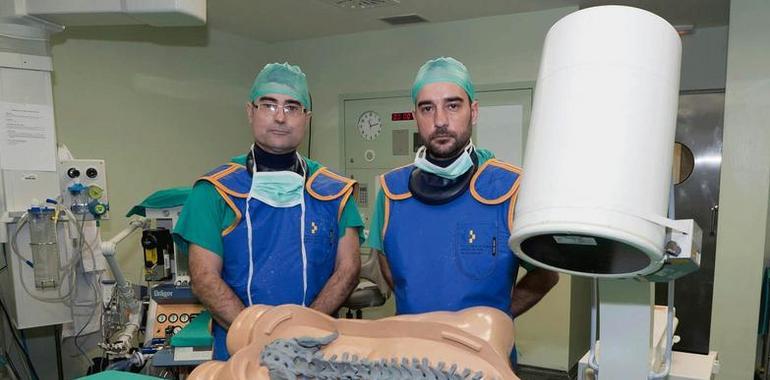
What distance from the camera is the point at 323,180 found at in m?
1.73

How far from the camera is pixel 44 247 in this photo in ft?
8.96

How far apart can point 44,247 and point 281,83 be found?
191 centimetres

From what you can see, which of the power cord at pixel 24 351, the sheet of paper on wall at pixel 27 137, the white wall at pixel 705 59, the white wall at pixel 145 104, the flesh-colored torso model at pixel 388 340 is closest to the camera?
the flesh-colored torso model at pixel 388 340

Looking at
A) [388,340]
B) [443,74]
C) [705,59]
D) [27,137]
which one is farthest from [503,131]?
[388,340]

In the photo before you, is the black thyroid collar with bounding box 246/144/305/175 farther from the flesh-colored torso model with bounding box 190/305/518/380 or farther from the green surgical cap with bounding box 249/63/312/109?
the flesh-colored torso model with bounding box 190/305/518/380

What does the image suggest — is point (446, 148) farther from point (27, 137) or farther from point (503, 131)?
point (503, 131)

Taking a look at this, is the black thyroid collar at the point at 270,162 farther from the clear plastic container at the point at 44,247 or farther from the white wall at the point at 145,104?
the white wall at the point at 145,104

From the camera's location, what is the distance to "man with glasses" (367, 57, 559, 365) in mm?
1447

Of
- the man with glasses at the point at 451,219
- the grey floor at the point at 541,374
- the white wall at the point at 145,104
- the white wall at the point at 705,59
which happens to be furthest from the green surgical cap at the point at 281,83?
the white wall at the point at 705,59

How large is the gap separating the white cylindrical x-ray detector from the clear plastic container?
266 centimetres

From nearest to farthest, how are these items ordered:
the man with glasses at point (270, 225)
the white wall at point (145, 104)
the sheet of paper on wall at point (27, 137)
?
the man with glasses at point (270, 225)
the sheet of paper on wall at point (27, 137)
the white wall at point (145, 104)

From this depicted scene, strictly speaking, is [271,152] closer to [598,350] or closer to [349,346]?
[349,346]

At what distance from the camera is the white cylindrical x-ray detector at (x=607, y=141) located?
2.64 feet

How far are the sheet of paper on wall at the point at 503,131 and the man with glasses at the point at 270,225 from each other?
2387 mm
